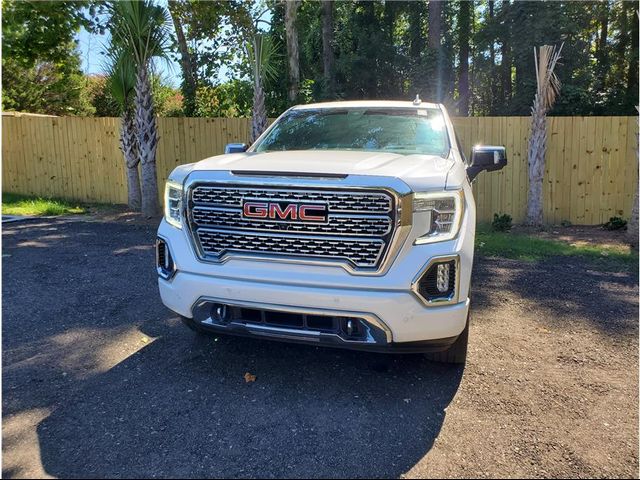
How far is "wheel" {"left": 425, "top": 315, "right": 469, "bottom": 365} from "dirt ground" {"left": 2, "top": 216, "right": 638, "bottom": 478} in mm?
93

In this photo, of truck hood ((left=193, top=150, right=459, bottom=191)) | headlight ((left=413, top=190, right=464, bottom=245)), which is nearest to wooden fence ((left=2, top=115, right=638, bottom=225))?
truck hood ((left=193, top=150, right=459, bottom=191))

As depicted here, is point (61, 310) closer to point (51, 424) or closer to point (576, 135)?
point (51, 424)

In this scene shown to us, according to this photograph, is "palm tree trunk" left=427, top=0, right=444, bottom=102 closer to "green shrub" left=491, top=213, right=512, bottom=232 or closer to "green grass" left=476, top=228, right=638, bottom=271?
"green shrub" left=491, top=213, right=512, bottom=232

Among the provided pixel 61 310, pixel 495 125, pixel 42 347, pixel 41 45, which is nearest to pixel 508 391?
pixel 42 347

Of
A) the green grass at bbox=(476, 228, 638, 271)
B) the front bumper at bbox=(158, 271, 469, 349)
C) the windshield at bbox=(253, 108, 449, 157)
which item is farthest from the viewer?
the green grass at bbox=(476, 228, 638, 271)

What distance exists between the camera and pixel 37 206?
12.6m

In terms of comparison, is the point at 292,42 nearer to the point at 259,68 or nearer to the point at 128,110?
the point at 259,68

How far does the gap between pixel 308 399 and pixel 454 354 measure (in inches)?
45.4

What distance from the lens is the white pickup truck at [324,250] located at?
320cm

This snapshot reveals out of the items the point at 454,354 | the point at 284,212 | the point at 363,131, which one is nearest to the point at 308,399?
the point at 454,354

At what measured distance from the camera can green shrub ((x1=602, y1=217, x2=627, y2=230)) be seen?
10078mm

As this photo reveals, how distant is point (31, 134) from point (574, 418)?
1509 cm

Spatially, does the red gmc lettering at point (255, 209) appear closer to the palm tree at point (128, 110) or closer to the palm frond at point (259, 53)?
the palm frond at point (259, 53)

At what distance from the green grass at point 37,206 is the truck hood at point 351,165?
9.75m
